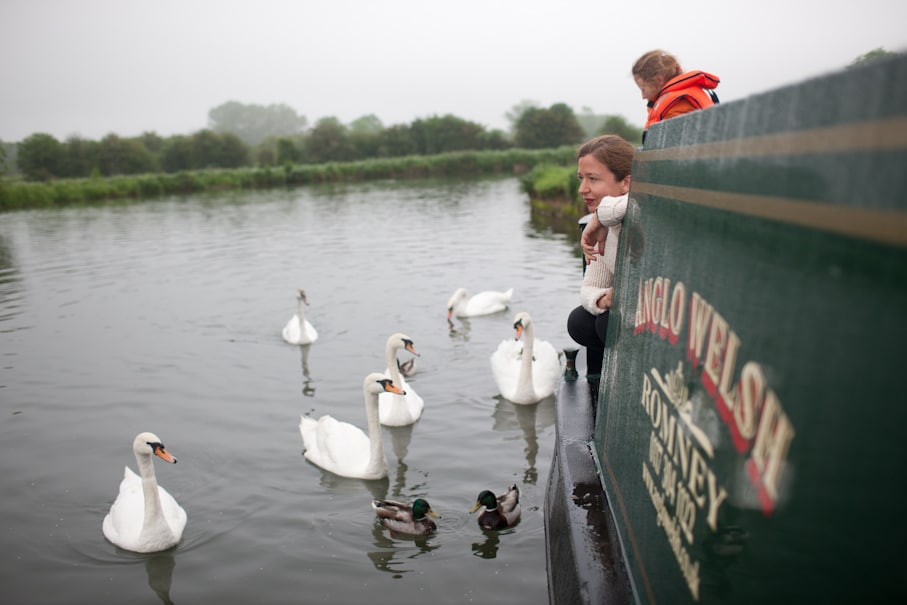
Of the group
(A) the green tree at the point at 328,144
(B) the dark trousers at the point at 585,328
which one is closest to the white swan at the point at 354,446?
(B) the dark trousers at the point at 585,328

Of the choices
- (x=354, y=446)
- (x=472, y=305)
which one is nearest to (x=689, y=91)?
(x=354, y=446)

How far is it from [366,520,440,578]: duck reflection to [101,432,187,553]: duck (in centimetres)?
166

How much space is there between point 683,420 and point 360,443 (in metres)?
5.25

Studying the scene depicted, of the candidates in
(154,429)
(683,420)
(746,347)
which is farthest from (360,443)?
(746,347)

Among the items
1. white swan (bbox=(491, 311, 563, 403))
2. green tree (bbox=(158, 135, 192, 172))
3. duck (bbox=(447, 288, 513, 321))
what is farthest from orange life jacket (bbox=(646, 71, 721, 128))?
green tree (bbox=(158, 135, 192, 172))

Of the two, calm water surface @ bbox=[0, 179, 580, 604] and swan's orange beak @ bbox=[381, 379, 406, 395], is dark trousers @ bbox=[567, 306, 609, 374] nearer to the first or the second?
calm water surface @ bbox=[0, 179, 580, 604]

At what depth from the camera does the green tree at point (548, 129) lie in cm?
9300

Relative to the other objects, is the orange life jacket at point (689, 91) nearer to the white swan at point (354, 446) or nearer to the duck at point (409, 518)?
the duck at point (409, 518)

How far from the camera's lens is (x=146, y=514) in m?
5.52

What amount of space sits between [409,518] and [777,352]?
4.56m

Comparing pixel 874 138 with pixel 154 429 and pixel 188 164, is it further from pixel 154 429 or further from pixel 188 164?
pixel 188 164

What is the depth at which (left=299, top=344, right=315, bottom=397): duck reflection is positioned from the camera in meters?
9.11

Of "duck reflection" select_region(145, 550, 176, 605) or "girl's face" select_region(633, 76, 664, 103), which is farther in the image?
"duck reflection" select_region(145, 550, 176, 605)

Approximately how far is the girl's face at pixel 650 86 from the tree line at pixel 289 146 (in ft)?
266
